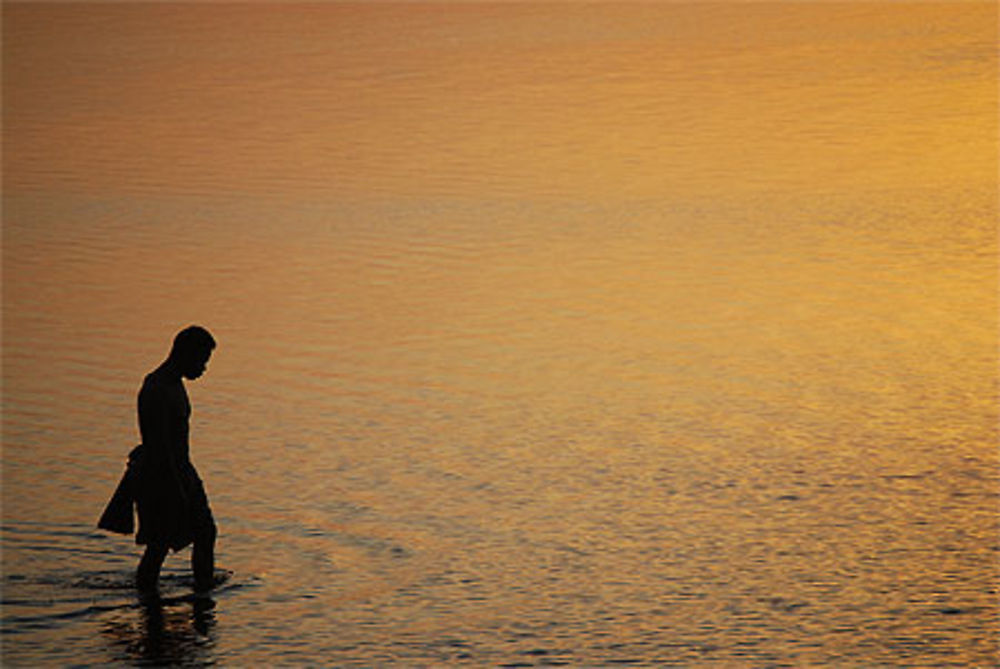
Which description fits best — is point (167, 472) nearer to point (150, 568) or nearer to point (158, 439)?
point (158, 439)

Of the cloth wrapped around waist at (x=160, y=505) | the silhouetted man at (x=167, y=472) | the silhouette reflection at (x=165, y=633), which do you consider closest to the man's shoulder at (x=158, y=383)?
the silhouetted man at (x=167, y=472)

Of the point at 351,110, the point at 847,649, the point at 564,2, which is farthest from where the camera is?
the point at 564,2

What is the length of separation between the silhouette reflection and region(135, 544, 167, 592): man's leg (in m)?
0.10

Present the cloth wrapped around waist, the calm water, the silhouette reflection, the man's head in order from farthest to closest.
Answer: the calm water, the cloth wrapped around waist, the man's head, the silhouette reflection

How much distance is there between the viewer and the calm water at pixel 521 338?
10523 millimetres

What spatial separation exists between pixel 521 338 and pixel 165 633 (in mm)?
8032

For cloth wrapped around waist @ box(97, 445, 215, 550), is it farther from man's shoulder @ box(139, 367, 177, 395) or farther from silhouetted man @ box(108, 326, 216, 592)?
man's shoulder @ box(139, 367, 177, 395)

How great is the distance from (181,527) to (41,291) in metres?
10.1

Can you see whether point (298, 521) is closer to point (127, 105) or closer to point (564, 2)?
point (127, 105)

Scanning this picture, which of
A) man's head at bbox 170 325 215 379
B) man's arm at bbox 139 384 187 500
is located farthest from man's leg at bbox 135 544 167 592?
man's head at bbox 170 325 215 379

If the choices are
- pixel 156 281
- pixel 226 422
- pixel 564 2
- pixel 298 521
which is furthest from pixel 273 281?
pixel 564 2

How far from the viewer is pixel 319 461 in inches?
544

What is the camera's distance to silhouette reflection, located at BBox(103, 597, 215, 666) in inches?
374

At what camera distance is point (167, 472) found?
10.4 meters
